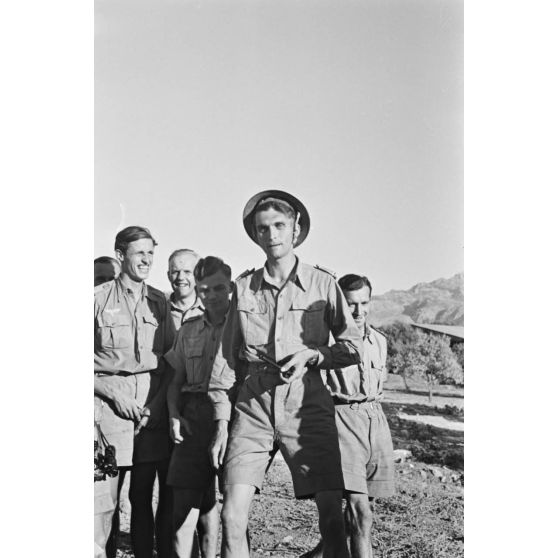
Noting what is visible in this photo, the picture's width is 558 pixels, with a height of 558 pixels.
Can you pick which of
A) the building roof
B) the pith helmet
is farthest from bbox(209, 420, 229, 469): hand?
the building roof

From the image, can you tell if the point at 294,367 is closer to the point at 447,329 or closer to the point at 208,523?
the point at 447,329

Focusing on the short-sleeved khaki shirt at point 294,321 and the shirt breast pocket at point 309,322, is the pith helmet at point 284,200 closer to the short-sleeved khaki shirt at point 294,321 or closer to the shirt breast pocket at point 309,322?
Answer: the short-sleeved khaki shirt at point 294,321

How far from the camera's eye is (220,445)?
4.62 metres

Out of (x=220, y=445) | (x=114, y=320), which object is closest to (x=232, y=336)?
(x=220, y=445)

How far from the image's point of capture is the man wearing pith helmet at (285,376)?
456 cm

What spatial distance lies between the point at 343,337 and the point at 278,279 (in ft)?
1.55

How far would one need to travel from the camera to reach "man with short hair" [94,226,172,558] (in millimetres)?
4797

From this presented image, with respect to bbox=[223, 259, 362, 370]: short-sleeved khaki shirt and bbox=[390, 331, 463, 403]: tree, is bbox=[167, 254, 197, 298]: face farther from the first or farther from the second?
bbox=[390, 331, 463, 403]: tree

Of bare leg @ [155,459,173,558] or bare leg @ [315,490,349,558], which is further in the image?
bare leg @ [155,459,173,558]

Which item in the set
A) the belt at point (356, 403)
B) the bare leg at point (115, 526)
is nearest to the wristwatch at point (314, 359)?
the belt at point (356, 403)

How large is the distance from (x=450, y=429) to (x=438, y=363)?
37 centimetres

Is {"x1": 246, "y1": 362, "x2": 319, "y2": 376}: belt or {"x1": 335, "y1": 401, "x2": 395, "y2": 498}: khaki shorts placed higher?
{"x1": 246, "y1": 362, "x2": 319, "y2": 376}: belt

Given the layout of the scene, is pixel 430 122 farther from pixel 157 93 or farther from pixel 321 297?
pixel 157 93

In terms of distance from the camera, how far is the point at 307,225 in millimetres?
4758
